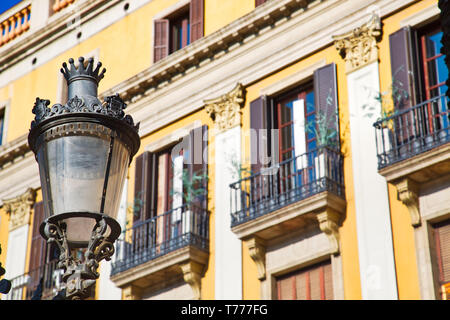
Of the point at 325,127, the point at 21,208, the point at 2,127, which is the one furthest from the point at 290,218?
the point at 2,127

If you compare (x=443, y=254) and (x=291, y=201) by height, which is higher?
(x=291, y=201)

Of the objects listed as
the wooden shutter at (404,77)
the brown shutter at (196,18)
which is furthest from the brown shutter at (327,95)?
the brown shutter at (196,18)

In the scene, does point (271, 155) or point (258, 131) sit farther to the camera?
point (258, 131)

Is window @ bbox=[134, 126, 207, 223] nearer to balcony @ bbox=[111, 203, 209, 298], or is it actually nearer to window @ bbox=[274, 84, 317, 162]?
balcony @ bbox=[111, 203, 209, 298]

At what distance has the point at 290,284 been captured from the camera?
1956 cm

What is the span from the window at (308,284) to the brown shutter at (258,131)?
2306 mm

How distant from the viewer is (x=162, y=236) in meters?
21.9

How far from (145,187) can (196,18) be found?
12.8 ft

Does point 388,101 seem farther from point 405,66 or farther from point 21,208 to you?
point 21,208

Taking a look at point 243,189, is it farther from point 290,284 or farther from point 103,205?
point 103,205

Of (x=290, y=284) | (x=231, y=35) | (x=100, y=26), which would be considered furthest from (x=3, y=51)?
(x=290, y=284)

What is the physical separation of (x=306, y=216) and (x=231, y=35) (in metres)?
5.23

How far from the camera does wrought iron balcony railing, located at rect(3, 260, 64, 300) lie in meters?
23.5

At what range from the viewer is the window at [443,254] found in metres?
17.3
